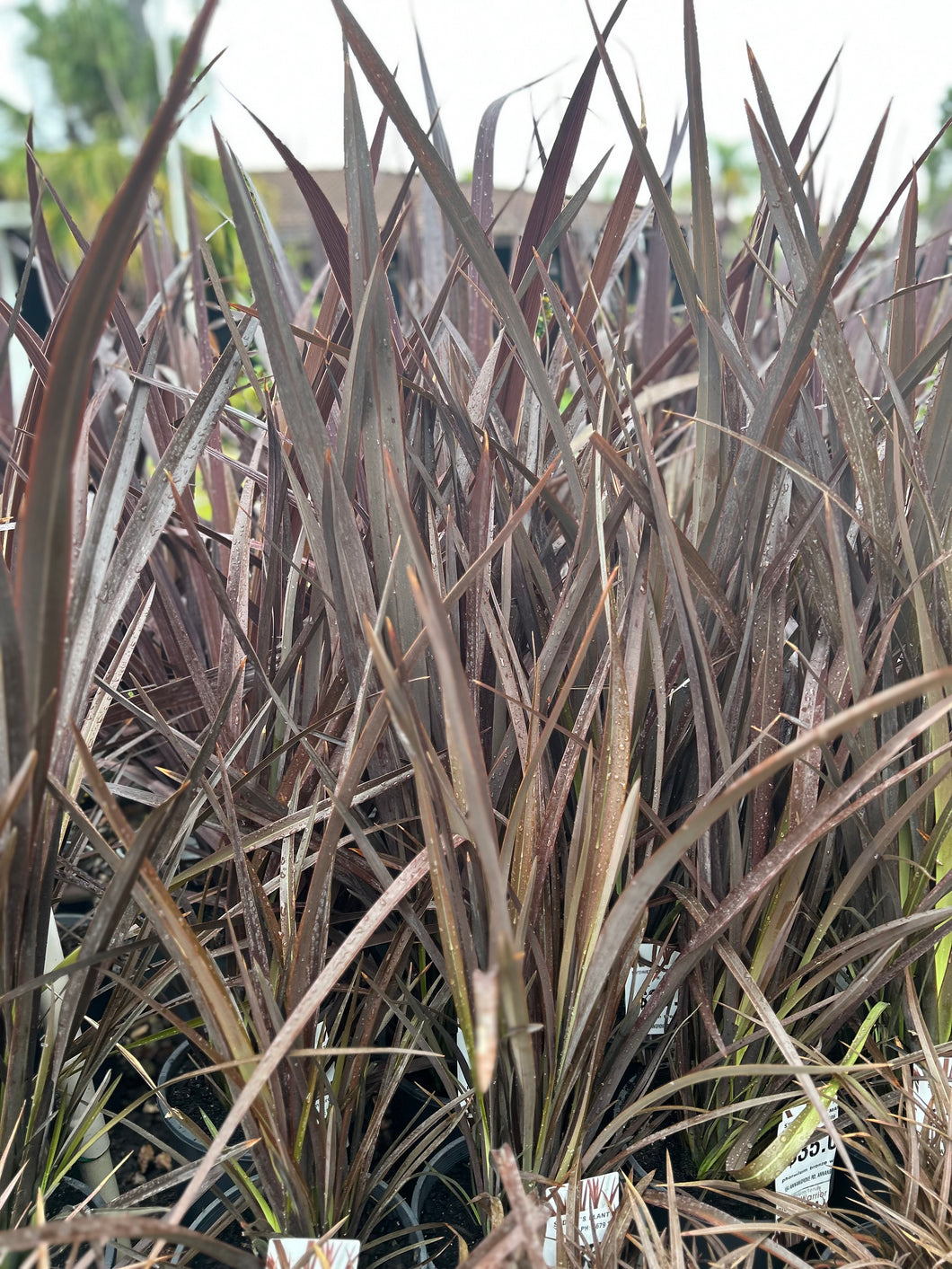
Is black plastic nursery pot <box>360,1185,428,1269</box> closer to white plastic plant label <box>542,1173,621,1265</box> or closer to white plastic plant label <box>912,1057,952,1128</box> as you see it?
white plastic plant label <box>542,1173,621,1265</box>

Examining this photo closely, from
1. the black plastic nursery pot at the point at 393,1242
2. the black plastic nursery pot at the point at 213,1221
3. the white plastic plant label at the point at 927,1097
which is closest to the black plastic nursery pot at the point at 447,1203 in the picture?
the black plastic nursery pot at the point at 393,1242

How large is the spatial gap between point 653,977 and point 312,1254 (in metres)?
0.23

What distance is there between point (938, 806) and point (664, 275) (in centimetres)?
92

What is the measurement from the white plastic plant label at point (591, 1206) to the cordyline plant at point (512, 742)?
0.6 inches

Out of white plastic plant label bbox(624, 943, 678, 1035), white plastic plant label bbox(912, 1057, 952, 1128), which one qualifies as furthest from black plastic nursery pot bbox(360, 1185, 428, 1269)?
white plastic plant label bbox(912, 1057, 952, 1128)

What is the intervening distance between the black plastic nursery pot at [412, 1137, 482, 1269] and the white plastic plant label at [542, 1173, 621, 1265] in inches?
2.4

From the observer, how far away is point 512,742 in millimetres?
499

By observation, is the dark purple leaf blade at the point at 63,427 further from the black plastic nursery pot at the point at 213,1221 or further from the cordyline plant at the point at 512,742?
the black plastic nursery pot at the point at 213,1221

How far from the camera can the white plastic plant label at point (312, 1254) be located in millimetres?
402

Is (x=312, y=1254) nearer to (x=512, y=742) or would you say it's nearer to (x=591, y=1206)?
(x=591, y=1206)

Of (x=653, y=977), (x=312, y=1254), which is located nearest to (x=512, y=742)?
(x=653, y=977)

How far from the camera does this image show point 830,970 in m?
0.47

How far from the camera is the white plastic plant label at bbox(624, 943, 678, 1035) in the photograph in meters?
0.49

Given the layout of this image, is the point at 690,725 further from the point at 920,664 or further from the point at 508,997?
the point at 508,997
